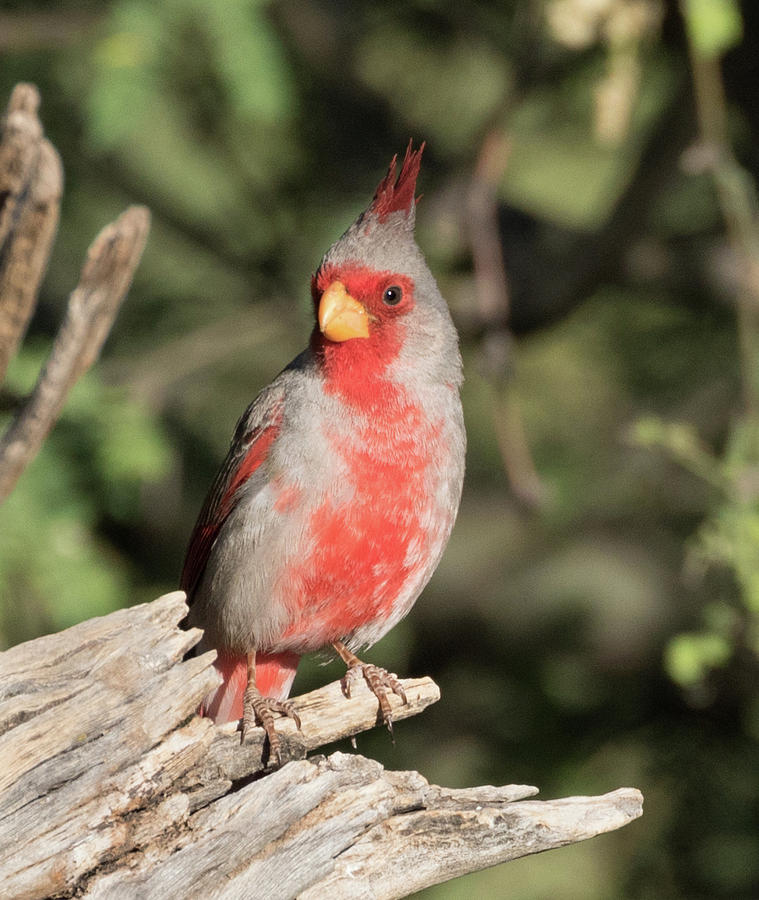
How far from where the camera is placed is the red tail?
3.86 meters

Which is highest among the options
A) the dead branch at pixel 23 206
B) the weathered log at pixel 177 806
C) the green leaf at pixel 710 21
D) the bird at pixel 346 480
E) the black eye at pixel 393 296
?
the green leaf at pixel 710 21

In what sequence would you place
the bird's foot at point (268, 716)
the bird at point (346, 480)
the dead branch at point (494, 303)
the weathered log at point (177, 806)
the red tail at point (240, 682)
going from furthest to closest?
the dead branch at point (494, 303) < the red tail at point (240, 682) < the bird at point (346, 480) < the bird's foot at point (268, 716) < the weathered log at point (177, 806)

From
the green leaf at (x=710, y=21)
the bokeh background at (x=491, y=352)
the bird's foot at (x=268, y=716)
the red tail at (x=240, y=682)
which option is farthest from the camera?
the bokeh background at (x=491, y=352)

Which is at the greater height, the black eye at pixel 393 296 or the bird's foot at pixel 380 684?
the black eye at pixel 393 296

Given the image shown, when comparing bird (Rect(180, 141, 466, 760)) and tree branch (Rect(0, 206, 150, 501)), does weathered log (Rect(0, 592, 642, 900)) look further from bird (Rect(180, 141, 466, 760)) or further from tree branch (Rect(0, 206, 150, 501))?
tree branch (Rect(0, 206, 150, 501))

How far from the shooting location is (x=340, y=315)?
359 centimetres

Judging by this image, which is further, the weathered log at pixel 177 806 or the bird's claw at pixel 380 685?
the bird's claw at pixel 380 685

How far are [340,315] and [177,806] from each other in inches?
56.2

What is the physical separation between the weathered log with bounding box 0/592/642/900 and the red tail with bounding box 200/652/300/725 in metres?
0.83

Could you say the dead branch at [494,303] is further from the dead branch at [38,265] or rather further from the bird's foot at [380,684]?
the dead branch at [38,265]

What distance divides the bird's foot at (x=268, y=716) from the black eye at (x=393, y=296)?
3.78 feet

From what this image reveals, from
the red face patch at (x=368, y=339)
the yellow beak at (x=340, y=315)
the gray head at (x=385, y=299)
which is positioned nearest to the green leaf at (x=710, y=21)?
the gray head at (x=385, y=299)

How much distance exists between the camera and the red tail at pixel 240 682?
3.86m

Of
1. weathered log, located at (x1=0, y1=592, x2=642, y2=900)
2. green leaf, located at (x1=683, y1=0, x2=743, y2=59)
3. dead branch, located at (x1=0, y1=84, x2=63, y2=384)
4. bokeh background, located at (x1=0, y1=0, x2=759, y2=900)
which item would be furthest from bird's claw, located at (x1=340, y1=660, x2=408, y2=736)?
green leaf, located at (x1=683, y1=0, x2=743, y2=59)
